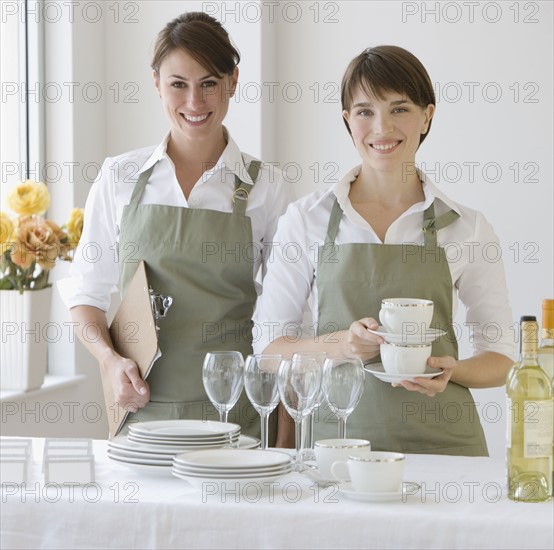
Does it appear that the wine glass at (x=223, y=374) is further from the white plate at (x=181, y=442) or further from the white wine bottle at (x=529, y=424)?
the white wine bottle at (x=529, y=424)

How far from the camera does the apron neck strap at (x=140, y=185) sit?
8.00 ft

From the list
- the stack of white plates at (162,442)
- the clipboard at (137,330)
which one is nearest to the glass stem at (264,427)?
the stack of white plates at (162,442)

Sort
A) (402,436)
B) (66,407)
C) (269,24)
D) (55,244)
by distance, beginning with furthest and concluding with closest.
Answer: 1. (269,24)
2. (66,407)
3. (55,244)
4. (402,436)

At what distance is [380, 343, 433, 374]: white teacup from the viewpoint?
182 cm

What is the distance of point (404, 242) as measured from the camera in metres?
2.22

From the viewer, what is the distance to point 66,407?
3.57 meters

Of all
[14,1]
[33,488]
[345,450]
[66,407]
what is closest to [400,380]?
[345,450]

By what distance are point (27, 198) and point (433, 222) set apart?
141 centimetres

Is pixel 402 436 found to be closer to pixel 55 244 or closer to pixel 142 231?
pixel 142 231

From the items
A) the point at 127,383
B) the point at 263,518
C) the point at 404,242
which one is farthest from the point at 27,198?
the point at 263,518

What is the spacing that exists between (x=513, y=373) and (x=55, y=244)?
182 cm

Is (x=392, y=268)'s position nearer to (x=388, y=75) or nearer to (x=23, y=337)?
(x=388, y=75)

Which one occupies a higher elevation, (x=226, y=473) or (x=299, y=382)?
(x=299, y=382)

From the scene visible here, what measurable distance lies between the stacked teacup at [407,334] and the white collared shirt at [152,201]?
2.18 ft
